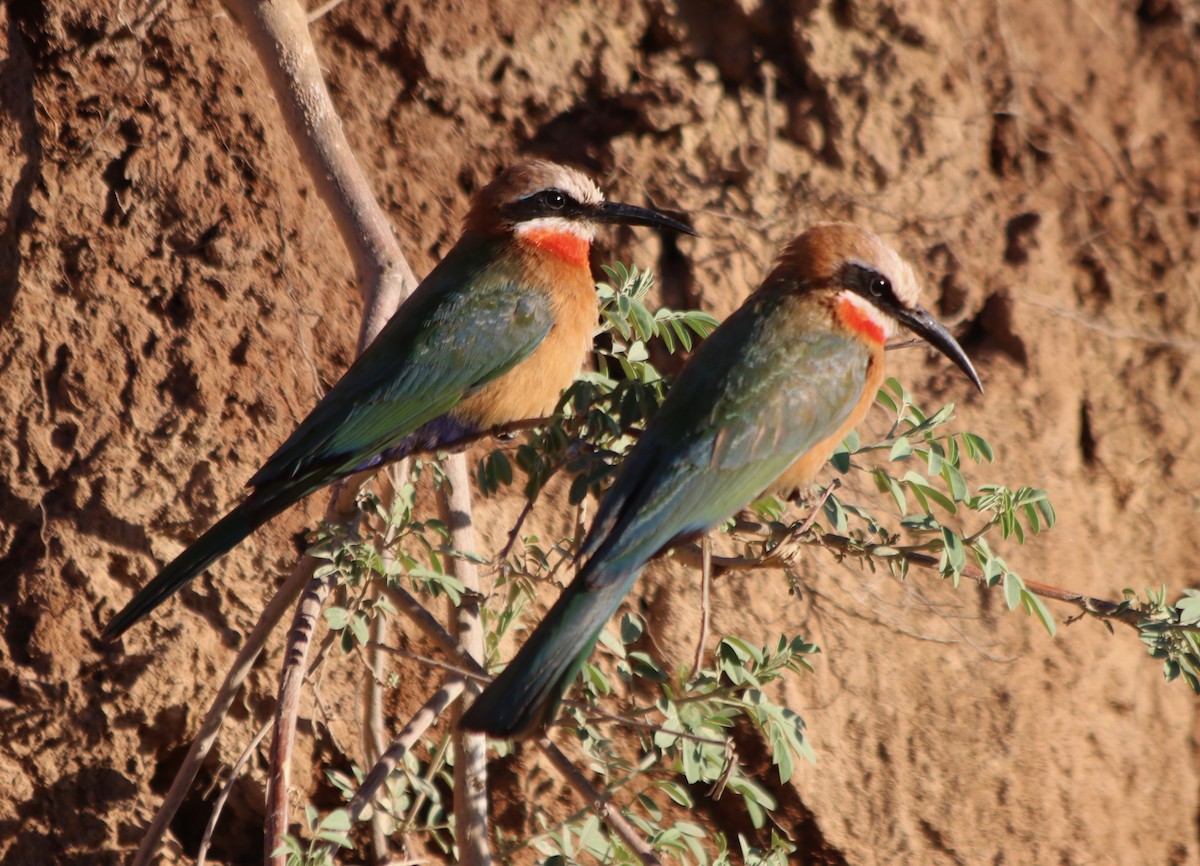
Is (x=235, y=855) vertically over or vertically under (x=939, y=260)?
under

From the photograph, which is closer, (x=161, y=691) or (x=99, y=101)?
(x=161, y=691)

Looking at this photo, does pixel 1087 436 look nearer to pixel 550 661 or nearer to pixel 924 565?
pixel 924 565

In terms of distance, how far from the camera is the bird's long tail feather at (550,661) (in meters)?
1.90

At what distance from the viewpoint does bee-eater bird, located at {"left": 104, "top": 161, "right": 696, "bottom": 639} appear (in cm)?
243

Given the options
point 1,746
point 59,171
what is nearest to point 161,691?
point 1,746

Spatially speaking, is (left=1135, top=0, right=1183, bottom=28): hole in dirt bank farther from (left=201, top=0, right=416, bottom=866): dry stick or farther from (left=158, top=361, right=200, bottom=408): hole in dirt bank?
(left=158, top=361, right=200, bottom=408): hole in dirt bank

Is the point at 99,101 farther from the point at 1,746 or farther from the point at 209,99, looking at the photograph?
the point at 1,746

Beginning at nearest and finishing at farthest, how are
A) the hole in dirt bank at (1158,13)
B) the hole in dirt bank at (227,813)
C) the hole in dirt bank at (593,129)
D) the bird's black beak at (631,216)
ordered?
1. the hole in dirt bank at (227,813)
2. the bird's black beak at (631,216)
3. the hole in dirt bank at (593,129)
4. the hole in dirt bank at (1158,13)

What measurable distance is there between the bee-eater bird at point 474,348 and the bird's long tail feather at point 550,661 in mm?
617

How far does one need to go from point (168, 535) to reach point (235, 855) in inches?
28.9

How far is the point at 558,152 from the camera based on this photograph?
134 inches

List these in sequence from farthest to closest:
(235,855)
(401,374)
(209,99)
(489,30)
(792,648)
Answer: (489,30), (209,99), (235,855), (401,374), (792,648)

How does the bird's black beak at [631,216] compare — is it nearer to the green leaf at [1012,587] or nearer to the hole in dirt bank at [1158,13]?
the green leaf at [1012,587]

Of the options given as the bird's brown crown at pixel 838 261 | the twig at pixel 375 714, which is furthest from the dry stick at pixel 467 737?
the bird's brown crown at pixel 838 261
